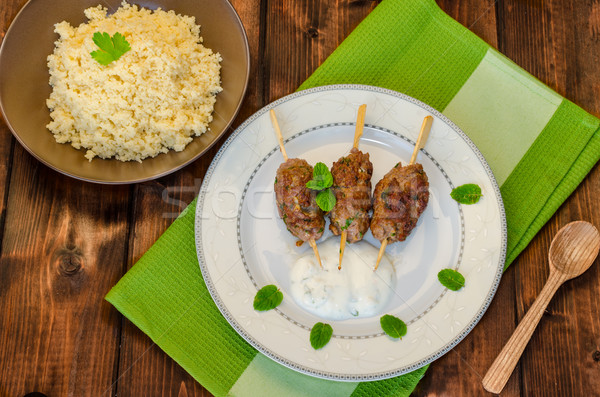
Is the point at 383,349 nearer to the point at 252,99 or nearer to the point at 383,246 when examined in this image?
the point at 383,246

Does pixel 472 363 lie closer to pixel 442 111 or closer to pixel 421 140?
pixel 421 140

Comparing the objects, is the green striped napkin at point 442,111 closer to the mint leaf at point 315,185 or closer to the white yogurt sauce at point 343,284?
the white yogurt sauce at point 343,284

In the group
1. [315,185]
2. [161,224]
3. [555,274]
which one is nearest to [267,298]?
[315,185]

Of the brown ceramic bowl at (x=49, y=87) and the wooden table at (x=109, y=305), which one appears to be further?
the wooden table at (x=109, y=305)

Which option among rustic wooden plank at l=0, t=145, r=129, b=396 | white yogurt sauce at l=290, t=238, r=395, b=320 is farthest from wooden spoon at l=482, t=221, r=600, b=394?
rustic wooden plank at l=0, t=145, r=129, b=396

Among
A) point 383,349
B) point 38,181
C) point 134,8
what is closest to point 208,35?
point 134,8

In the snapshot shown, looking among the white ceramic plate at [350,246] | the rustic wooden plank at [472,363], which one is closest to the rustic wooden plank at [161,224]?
the white ceramic plate at [350,246]
